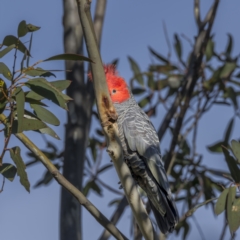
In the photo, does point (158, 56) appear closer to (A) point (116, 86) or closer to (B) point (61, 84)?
(A) point (116, 86)

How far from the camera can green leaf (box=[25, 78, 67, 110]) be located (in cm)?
221

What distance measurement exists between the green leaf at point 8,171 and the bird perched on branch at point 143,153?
0.98 metres

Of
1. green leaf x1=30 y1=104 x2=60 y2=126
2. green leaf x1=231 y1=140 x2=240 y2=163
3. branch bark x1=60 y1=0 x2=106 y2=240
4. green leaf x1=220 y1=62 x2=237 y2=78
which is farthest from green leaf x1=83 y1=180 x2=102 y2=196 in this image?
green leaf x1=30 y1=104 x2=60 y2=126

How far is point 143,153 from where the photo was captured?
320 cm

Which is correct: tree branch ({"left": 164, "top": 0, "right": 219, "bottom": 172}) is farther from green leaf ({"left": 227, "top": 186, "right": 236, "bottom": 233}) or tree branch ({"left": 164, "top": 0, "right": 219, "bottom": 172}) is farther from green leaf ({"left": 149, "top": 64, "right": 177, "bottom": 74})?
green leaf ({"left": 227, "top": 186, "right": 236, "bottom": 233})

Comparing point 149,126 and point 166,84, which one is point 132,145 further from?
point 166,84

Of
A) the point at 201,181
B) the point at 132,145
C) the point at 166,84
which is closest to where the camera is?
the point at 132,145

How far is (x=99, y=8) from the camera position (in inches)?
146

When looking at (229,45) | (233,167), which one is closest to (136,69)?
(229,45)

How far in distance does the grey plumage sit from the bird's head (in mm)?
89

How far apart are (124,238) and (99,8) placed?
5.99ft

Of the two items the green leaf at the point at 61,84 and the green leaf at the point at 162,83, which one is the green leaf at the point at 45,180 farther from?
the green leaf at the point at 61,84

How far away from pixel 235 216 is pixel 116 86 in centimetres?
124

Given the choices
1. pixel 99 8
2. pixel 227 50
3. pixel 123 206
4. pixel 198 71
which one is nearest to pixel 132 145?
pixel 123 206
